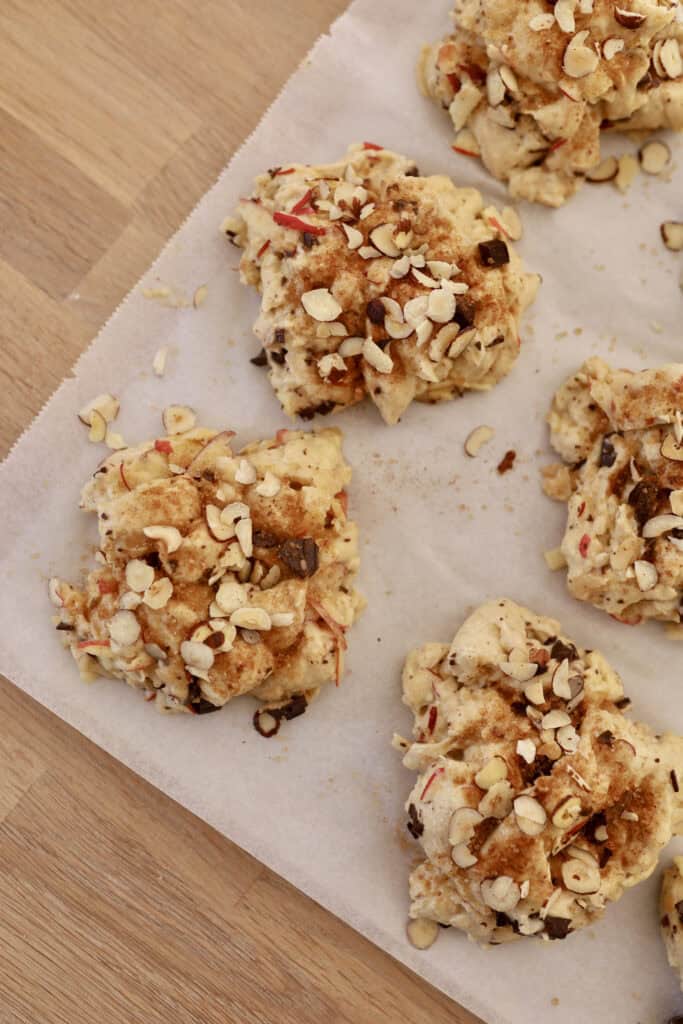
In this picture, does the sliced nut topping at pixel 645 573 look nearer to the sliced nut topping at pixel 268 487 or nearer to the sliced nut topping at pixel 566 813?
the sliced nut topping at pixel 566 813

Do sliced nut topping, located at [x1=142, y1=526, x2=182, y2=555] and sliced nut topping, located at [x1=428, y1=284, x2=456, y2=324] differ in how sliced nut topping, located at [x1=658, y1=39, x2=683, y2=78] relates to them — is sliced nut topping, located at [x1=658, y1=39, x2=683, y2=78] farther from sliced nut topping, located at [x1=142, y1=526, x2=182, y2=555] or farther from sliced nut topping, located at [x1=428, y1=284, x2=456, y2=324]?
sliced nut topping, located at [x1=142, y1=526, x2=182, y2=555]

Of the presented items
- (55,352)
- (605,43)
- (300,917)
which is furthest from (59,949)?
(605,43)

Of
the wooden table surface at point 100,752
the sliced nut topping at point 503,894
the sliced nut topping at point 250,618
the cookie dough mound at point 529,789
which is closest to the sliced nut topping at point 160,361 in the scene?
the wooden table surface at point 100,752

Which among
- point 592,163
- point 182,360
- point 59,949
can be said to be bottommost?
point 59,949

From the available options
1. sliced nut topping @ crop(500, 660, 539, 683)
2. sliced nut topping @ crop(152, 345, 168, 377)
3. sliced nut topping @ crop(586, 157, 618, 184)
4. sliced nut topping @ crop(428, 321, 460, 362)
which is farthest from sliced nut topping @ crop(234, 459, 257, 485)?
sliced nut topping @ crop(586, 157, 618, 184)

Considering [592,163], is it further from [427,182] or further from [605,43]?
[427,182]
